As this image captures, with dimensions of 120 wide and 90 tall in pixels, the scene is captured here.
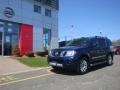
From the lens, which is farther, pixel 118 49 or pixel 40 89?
pixel 118 49

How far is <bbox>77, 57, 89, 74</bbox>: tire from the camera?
11055 mm

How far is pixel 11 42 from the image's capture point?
21453mm

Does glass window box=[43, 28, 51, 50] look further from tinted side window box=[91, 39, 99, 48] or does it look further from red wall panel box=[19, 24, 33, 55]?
tinted side window box=[91, 39, 99, 48]

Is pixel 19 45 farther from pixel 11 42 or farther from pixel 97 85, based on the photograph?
pixel 97 85

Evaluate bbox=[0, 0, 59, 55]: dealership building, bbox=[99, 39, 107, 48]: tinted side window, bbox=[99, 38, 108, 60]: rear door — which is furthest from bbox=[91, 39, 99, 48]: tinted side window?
bbox=[0, 0, 59, 55]: dealership building

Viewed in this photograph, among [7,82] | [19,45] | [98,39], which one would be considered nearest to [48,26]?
[19,45]

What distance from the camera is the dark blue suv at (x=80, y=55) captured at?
10.9 m

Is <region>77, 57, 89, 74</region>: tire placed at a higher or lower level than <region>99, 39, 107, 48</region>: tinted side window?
lower

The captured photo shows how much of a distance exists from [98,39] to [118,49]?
1860 centimetres

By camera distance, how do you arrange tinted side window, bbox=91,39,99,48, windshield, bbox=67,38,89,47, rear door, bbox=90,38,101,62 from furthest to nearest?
tinted side window, bbox=91,39,99,48 < rear door, bbox=90,38,101,62 < windshield, bbox=67,38,89,47

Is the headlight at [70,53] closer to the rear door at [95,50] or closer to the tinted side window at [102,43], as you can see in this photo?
the rear door at [95,50]

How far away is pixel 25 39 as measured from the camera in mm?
22609

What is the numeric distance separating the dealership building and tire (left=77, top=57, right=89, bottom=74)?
11.0 m

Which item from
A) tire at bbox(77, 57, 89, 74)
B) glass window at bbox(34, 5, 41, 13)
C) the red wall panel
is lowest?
tire at bbox(77, 57, 89, 74)
